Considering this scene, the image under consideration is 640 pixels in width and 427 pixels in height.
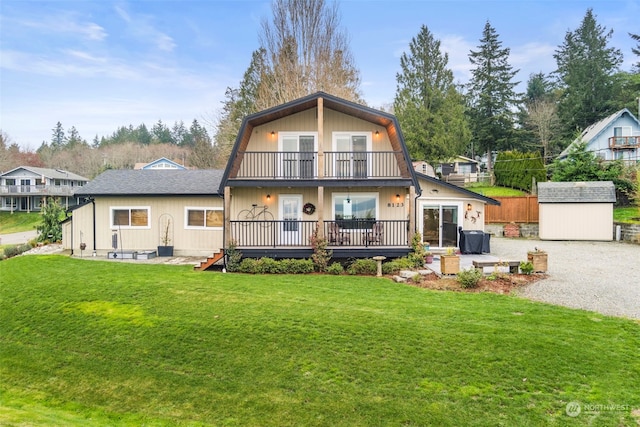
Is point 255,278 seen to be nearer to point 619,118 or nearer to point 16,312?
point 16,312

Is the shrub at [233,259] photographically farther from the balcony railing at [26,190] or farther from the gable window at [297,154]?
the balcony railing at [26,190]

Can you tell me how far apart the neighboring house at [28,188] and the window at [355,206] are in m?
44.0

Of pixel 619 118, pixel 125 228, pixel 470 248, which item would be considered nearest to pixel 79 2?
pixel 125 228

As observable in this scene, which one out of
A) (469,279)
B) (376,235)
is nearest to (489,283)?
(469,279)

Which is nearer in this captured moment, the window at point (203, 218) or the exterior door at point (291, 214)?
the exterior door at point (291, 214)

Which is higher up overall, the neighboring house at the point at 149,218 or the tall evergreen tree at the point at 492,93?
the tall evergreen tree at the point at 492,93

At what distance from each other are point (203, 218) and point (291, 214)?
4.32 metres

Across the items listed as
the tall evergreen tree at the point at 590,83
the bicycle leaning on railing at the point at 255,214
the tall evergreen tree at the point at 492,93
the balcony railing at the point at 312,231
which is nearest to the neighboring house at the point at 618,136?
the tall evergreen tree at the point at 590,83

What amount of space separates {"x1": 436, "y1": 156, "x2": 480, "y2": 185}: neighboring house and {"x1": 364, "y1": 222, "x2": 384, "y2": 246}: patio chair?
898 inches

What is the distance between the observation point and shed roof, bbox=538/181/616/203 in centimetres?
1886

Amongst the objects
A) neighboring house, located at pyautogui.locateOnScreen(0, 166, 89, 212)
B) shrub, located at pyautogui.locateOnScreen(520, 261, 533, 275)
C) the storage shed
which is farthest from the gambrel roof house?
neighboring house, located at pyautogui.locateOnScreen(0, 166, 89, 212)

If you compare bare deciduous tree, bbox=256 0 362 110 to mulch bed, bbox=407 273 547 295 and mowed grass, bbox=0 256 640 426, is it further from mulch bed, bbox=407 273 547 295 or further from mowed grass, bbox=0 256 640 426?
mowed grass, bbox=0 256 640 426

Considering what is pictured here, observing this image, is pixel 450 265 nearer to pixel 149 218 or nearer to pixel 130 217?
pixel 149 218

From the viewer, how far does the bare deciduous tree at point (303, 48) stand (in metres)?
24.9
